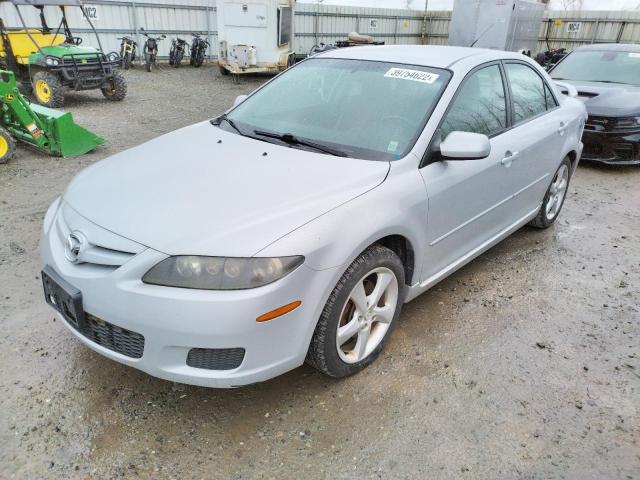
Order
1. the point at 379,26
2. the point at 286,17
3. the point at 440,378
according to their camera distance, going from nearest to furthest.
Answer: the point at 440,378 < the point at 286,17 < the point at 379,26

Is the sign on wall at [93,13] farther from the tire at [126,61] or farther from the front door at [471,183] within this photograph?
the front door at [471,183]

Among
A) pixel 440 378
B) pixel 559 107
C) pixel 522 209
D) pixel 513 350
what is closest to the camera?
pixel 440 378

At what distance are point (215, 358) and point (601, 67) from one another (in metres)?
8.23

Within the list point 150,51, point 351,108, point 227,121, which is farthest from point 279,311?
point 150,51

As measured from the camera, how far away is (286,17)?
14789 millimetres

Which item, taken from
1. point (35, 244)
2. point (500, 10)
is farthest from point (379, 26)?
point (35, 244)

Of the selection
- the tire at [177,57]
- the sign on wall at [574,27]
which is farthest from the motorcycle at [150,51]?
the sign on wall at [574,27]

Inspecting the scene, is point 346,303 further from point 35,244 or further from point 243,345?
point 35,244

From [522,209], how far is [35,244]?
3989 mm

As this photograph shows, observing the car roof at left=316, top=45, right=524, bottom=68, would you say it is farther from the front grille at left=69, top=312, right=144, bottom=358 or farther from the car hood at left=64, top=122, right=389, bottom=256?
the front grille at left=69, top=312, right=144, bottom=358

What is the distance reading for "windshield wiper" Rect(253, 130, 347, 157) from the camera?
285 centimetres

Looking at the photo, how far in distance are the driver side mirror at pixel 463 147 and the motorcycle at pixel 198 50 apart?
51.3ft

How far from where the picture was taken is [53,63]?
934cm

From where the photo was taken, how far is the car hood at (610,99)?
6727 millimetres
